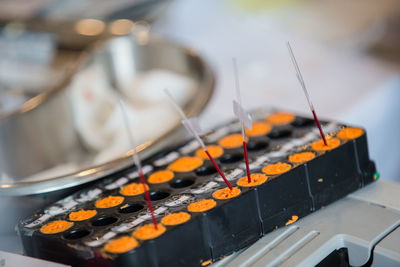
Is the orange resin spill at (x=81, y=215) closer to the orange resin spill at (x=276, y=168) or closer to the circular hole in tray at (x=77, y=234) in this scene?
the circular hole in tray at (x=77, y=234)

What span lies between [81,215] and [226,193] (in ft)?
0.65

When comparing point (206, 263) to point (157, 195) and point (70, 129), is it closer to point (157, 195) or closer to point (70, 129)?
point (157, 195)

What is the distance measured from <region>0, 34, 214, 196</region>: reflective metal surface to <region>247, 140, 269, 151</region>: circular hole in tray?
147 millimetres

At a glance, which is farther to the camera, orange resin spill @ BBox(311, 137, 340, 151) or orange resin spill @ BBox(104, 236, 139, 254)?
orange resin spill @ BBox(311, 137, 340, 151)

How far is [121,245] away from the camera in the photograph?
682 millimetres

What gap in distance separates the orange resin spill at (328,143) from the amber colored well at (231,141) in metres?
0.12

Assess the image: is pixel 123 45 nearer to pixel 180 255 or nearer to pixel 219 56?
pixel 219 56

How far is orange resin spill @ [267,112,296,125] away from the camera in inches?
38.5

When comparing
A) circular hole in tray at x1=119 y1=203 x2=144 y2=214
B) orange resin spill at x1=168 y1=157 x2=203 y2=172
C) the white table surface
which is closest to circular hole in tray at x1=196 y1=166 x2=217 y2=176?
orange resin spill at x1=168 y1=157 x2=203 y2=172

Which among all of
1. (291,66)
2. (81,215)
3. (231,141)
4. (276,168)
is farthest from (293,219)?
(291,66)

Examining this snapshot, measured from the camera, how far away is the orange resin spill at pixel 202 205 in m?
0.73

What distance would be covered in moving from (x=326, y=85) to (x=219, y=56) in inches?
15.1

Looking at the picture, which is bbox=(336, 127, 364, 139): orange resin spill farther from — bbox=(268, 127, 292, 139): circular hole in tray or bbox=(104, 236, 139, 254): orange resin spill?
bbox=(104, 236, 139, 254): orange resin spill

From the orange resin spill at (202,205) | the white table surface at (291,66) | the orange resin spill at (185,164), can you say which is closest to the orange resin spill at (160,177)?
the orange resin spill at (185,164)
